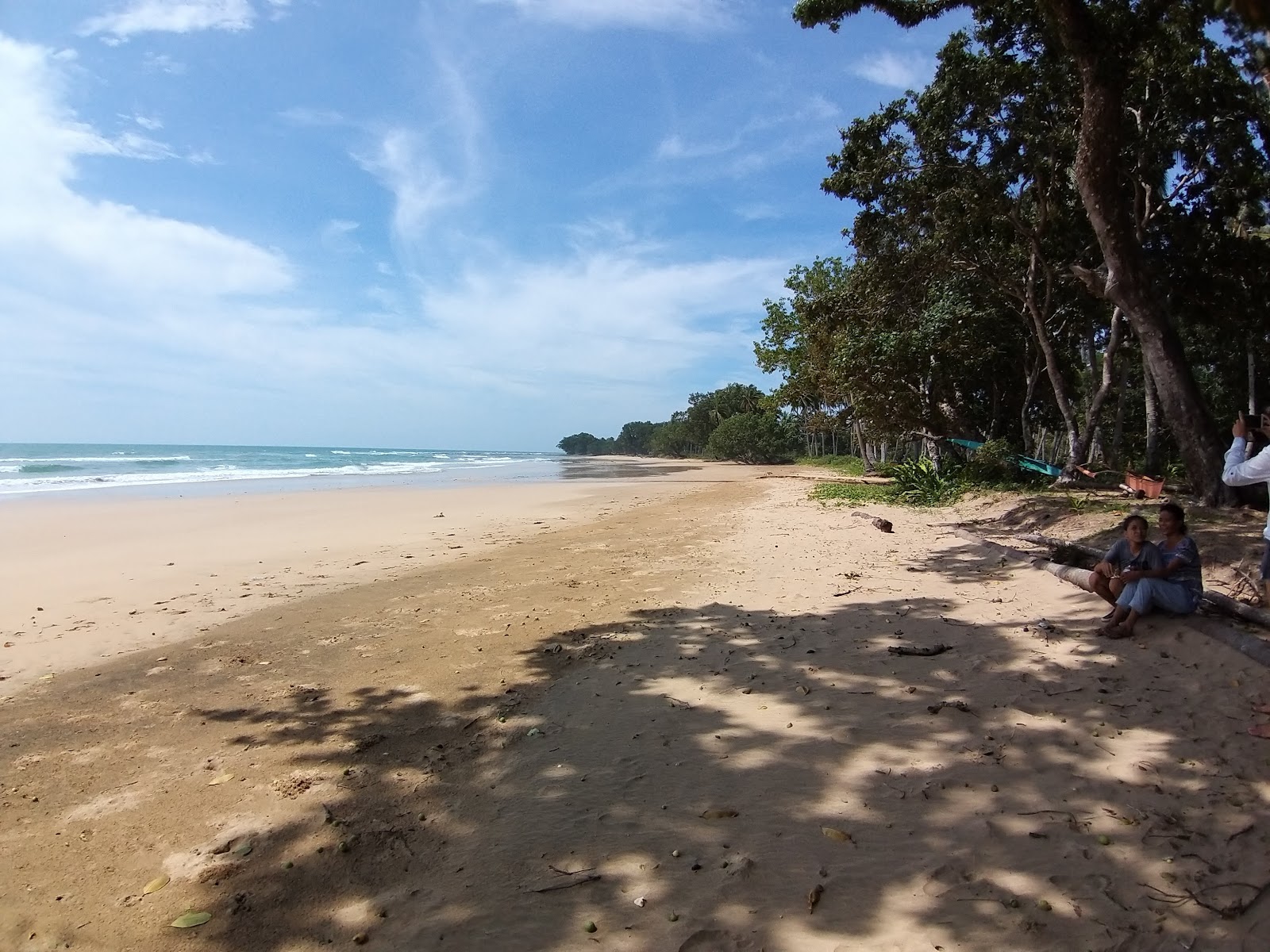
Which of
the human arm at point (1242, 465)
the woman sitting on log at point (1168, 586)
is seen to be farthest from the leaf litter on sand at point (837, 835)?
the human arm at point (1242, 465)

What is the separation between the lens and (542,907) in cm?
242

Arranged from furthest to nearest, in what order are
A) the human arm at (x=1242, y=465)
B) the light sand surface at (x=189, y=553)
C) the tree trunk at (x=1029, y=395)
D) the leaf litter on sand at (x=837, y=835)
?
the tree trunk at (x=1029, y=395)
the light sand surface at (x=189, y=553)
the human arm at (x=1242, y=465)
the leaf litter on sand at (x=837, y=835)

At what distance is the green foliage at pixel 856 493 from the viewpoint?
53.2 feet

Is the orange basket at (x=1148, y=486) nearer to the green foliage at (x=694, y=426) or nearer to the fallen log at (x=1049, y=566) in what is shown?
the fallen log at (x=1049, y=566)

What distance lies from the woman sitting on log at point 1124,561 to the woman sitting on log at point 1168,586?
0.27ft

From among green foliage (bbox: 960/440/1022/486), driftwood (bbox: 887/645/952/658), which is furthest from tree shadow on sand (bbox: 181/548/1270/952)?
green foliage (bbox: 960/440/1022/486)

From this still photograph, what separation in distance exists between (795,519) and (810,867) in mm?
10621

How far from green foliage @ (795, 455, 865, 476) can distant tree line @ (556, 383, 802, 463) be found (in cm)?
272

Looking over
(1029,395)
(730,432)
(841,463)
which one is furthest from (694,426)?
(1029,395)

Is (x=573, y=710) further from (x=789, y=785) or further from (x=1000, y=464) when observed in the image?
(x=1000, y=464)

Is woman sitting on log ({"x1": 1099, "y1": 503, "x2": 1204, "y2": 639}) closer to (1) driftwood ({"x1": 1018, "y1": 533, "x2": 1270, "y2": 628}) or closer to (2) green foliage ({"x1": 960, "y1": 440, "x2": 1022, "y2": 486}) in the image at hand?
(1) driftwood ({"x1": 1018, "y1": 533, "x2": 1270, "y2": 628})

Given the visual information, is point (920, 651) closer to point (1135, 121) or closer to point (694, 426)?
point (1135, 121)

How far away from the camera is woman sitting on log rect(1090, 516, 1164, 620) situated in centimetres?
482

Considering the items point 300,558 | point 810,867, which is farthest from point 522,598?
point 810,867
